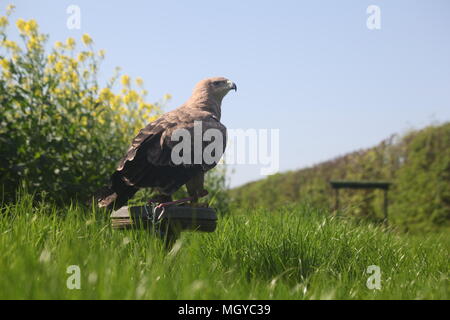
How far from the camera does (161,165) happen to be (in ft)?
10.4

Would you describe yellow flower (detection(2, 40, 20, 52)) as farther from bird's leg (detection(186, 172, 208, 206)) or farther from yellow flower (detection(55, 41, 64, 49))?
bird's leg (detection(186, 172, 208, 206))

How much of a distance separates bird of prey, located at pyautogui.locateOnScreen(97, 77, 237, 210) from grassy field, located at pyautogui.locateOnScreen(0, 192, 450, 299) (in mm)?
316

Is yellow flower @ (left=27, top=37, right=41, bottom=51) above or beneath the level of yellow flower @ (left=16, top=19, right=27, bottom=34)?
beneath

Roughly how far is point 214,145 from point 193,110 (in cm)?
40

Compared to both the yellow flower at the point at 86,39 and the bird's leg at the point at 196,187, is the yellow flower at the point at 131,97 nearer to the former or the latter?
the yellow flower at the point at 86,39

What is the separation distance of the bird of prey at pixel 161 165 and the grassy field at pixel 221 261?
316 mm

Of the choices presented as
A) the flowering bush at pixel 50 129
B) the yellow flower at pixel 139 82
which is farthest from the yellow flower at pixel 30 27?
the yellow flower at pixel 139 82

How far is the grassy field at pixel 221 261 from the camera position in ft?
7.62

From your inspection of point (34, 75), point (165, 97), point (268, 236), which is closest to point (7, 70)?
point (34, 75)

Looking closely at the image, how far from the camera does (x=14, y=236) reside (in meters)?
3.06

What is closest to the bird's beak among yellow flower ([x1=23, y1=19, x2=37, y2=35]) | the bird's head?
the bird's head

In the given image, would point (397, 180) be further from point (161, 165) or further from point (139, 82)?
point (161, 165)

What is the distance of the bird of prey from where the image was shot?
317 cm
